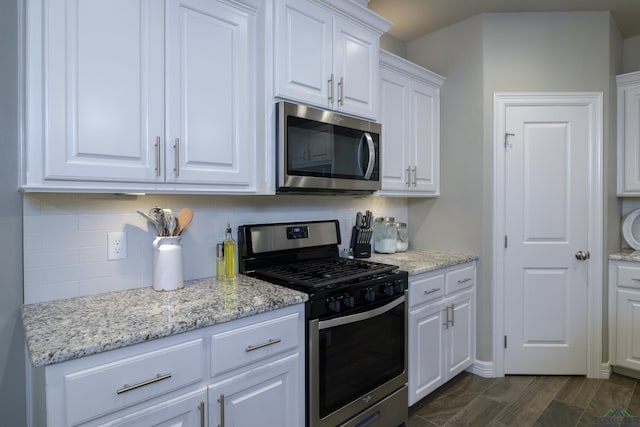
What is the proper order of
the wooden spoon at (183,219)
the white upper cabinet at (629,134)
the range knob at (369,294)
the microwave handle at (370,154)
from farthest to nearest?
the white upper cabinet at (629,134) → the microwave handle at (370,154) → the range knob at (369,294) → the wooden spoon at (183,219)

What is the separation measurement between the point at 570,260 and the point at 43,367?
3.14 metres

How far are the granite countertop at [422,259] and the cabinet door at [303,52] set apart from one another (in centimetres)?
111

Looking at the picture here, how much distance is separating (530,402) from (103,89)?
297 cm

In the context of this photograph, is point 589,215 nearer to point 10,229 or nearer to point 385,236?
point 385,236

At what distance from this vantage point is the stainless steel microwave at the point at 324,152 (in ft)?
5.81

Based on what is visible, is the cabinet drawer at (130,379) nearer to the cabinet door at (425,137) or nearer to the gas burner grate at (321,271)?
the gas burner grate at (321,271)

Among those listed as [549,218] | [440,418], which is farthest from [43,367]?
[549,218]

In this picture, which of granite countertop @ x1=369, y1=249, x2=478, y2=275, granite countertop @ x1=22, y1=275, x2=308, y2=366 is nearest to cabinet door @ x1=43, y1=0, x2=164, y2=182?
granite countertop @ x1=22, y1=275, x2=308, y2=366

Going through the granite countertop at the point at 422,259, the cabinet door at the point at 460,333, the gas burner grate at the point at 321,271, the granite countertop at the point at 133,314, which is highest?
the gas burner grate at the point at 321,271

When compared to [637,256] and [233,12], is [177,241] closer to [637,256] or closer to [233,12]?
[233,12]

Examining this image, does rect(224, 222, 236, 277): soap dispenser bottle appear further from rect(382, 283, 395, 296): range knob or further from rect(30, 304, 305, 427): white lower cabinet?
rect(382, 283, 395, 296): range knob

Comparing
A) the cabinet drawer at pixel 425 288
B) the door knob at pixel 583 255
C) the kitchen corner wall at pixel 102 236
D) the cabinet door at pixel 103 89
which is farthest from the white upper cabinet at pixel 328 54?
the door knob at pixel 583 255

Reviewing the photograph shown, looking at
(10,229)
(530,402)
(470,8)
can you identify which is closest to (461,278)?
(530,402)

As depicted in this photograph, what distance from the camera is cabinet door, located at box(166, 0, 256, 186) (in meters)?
1.50
